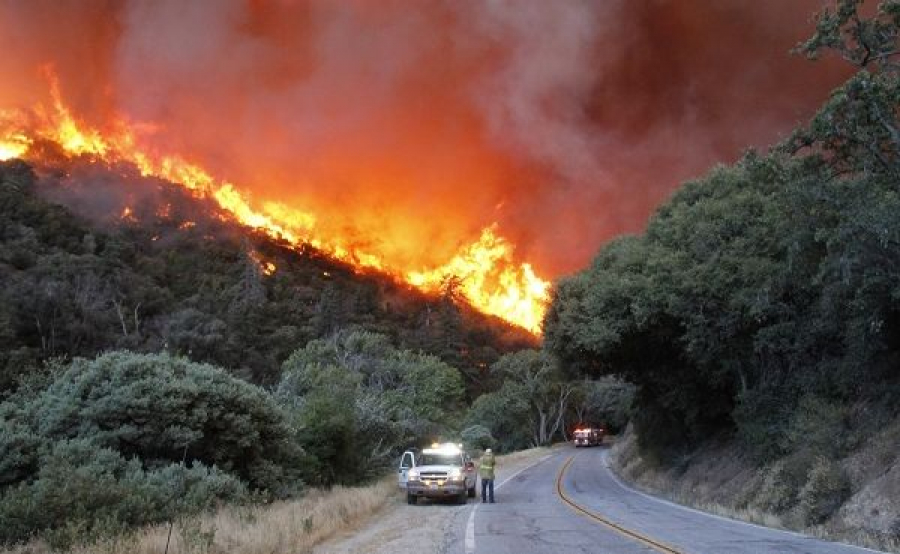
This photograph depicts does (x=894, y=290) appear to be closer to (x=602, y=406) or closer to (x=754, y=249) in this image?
(x=754, y=249)

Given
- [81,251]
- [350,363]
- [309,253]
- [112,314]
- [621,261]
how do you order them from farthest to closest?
[309,253] → [81,251] → [112,314] → [350,363] → [621,261]

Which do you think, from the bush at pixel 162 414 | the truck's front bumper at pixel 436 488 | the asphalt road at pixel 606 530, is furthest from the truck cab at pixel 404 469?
the bush at pixel 162 414

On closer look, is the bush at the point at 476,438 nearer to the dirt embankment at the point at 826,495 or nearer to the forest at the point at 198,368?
the forest at the point at 198,368

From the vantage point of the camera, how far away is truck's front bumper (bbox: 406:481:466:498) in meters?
24.7

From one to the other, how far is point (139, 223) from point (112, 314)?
4952cm

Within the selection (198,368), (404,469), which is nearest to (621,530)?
(198,368)

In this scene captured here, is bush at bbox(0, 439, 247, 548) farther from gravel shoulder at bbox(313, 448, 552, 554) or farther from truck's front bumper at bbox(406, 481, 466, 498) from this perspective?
truck's front bumper at bbox(406, 481, 466, 498)

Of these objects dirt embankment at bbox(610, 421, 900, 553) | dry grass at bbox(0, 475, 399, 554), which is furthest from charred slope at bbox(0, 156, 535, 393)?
dirt embankment at bbox(610, 421, 900, 553)

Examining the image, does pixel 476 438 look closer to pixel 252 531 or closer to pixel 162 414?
pixel 162 414

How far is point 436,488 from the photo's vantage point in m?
24.7

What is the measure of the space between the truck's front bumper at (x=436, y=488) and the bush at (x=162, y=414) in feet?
13.5

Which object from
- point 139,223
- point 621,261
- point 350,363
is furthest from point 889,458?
point 139,223

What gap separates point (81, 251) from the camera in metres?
90.7

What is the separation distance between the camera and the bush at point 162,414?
20.3 metres
